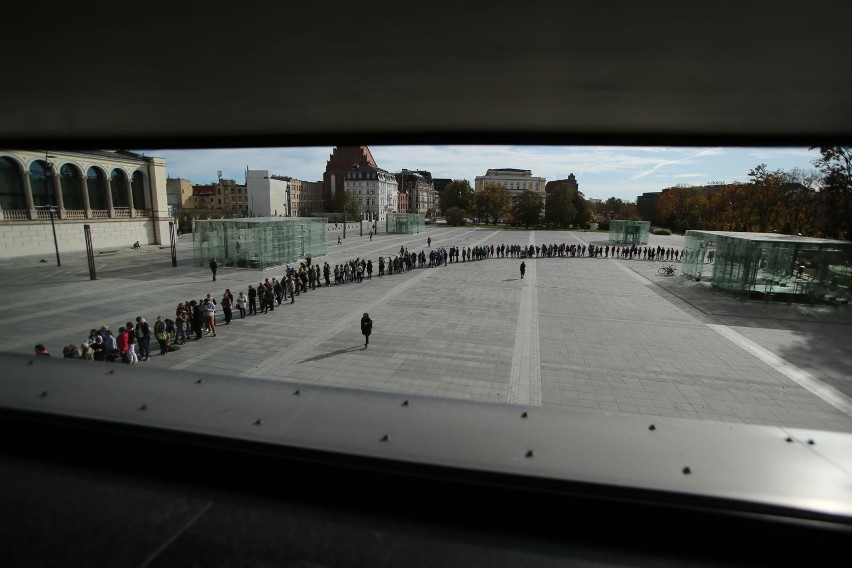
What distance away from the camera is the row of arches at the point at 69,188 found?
3109 cm

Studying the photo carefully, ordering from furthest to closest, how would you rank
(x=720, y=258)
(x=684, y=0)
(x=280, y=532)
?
(x=720, y=258), (x=684, y=0), (x=280, y=532)

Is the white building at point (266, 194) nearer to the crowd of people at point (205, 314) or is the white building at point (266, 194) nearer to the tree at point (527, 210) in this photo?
the tree at point (527, 210)

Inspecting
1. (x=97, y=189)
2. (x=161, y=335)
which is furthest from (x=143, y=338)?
(x=97, y=189)

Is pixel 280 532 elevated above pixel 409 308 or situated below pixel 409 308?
above

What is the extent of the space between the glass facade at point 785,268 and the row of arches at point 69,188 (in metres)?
44.3

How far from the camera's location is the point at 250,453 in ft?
7.16

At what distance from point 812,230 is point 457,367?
41.0 meters

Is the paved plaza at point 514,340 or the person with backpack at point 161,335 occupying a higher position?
the person with backpack at point 161,335

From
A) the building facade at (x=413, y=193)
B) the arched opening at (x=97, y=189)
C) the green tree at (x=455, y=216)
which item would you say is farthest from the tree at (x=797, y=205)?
the building facade at (x=413, y=193)

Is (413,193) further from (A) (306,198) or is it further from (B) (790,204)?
(B) (790,204)

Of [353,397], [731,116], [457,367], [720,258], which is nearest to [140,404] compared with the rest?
[353,397]

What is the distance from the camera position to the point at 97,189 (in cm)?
3756

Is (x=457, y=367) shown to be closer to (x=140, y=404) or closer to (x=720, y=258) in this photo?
(x=140, y=404)

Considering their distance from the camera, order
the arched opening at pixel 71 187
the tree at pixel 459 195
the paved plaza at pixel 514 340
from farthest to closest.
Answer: the tree at pixel 459 195
the arched opening at pixel 71 187
the paved plaza at pixel 514 340
